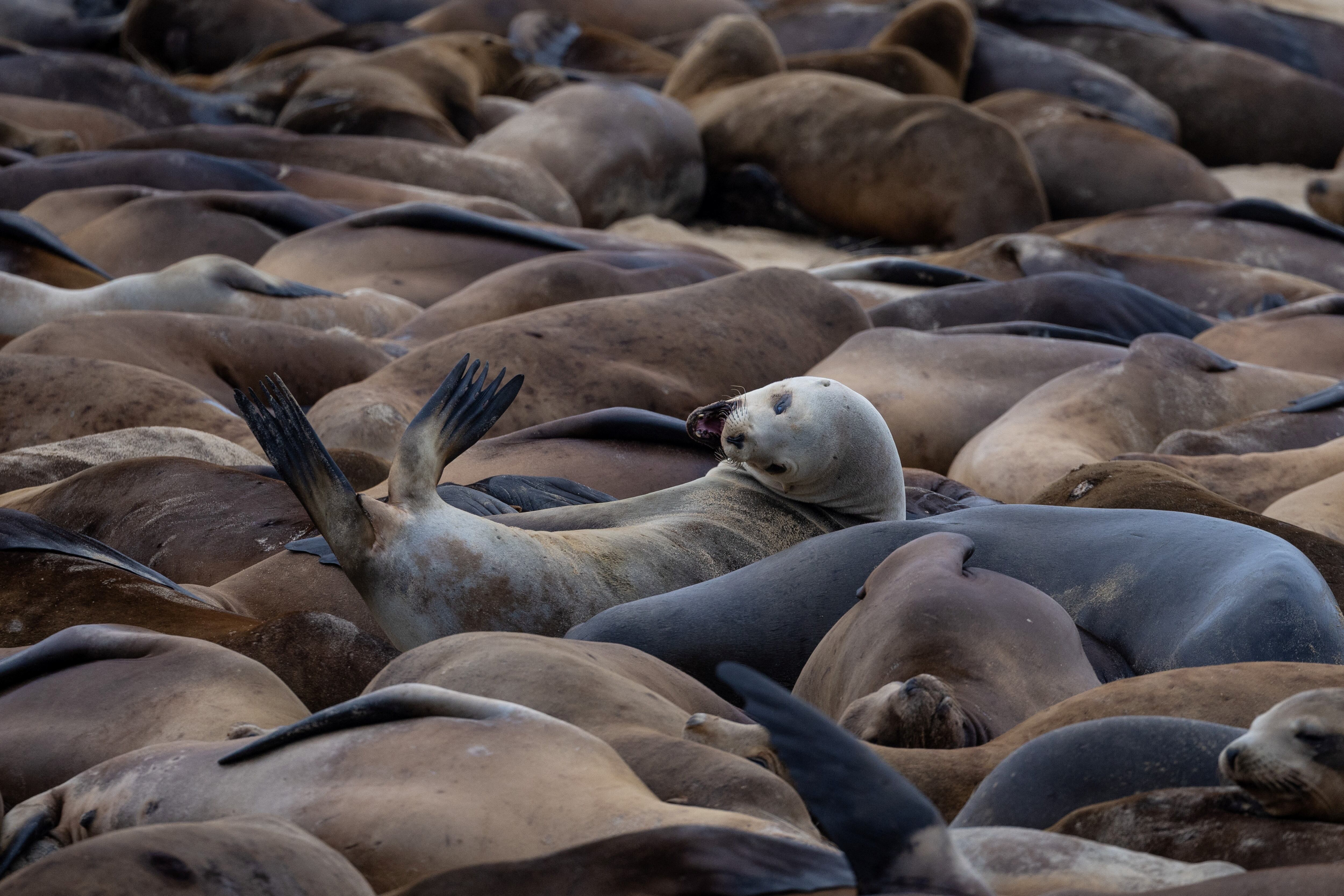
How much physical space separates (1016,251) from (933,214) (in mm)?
1921

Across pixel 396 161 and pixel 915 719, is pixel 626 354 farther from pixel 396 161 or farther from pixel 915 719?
pixel 396 161

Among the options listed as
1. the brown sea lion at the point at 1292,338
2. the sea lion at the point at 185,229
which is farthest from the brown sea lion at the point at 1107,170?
the sea lion at the point at 185,229

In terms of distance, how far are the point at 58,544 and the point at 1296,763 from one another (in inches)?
93.7

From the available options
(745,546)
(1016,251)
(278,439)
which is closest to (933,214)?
(1016,251)

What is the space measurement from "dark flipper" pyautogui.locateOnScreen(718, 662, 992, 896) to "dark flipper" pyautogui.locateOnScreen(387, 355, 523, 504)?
5.31 feet

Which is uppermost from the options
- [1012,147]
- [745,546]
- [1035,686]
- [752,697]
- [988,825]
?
[752,697]

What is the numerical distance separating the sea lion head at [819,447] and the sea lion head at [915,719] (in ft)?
4.35

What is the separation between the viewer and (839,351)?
5.53 m

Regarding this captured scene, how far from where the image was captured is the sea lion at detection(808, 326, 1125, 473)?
5320 millimetres

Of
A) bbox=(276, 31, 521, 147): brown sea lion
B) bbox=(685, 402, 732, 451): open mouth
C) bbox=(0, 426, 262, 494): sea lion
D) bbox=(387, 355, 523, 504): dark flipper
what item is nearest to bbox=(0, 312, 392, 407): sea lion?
bbox=(0, 426, 262, 494): sea lion

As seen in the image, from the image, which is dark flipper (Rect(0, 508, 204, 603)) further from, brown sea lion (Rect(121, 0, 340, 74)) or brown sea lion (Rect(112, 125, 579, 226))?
brown sea lion (Rect(121, 0, 340, 74))

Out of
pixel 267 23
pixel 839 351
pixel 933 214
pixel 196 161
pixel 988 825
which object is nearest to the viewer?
pixel 988 825

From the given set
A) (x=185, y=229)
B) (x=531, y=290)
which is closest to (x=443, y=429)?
(x=531, y=290)

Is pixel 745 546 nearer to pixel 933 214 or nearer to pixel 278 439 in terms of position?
pixel 278 439
